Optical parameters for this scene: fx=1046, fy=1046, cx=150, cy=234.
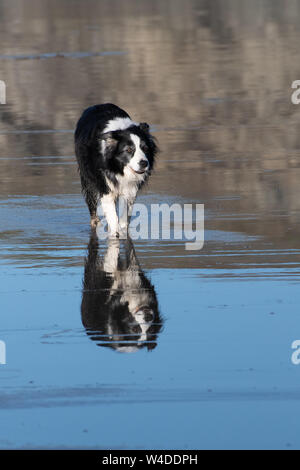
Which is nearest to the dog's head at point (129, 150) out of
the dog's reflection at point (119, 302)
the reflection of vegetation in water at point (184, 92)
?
the dog's reflection at point (119, 302)

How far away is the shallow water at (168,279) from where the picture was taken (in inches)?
230

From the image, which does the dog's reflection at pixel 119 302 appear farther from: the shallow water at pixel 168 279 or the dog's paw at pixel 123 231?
the dog's paw at pixel 123 231

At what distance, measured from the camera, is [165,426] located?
570cm

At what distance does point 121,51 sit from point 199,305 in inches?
784

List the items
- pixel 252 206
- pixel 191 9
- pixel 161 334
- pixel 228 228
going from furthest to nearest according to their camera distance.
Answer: pixel 191 9 → pixel 252 206 → pixel 228 228 → pixel 161 334

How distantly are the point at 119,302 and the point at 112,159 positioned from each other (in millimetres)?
3037

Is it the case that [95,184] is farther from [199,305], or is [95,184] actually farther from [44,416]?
[44,416]

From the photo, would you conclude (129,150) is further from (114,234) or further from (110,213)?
(114,234)

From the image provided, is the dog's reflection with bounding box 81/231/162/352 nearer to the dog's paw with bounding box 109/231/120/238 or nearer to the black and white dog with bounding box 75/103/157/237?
the dog's paw with bounding box 109/231/120/238

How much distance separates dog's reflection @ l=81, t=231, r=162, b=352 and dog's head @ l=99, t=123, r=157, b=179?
38.5 inches

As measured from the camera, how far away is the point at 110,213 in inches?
422

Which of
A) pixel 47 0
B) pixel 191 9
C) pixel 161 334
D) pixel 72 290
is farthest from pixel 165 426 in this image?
pixel 47 0

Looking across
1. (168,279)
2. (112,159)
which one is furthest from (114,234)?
(168,279)

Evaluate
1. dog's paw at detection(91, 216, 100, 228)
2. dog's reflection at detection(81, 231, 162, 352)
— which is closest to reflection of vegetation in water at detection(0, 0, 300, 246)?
dog's paw at detection(91, 216, 100, 228)
